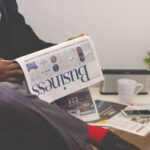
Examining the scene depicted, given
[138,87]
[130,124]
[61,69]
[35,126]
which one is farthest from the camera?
[138,87]

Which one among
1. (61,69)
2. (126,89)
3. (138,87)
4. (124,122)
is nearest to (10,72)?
(61,69)

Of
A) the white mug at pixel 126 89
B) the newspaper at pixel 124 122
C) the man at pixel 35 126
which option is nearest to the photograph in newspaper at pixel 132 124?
the newspaper at pixel 124 122

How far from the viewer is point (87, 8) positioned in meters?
1.53

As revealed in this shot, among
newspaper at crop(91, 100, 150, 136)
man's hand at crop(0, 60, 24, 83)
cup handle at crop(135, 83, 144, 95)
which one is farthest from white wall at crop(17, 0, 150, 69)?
man's hand at crop(0, 60, 24, 83)

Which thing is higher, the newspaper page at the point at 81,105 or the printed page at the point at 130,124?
the newspaper page at the point at 81,105

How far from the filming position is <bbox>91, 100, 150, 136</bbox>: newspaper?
114 centimetres

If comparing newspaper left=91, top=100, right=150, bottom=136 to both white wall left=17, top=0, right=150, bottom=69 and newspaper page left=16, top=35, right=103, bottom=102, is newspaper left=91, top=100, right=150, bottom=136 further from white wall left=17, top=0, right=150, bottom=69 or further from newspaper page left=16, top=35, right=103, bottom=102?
white wall left=17, top=0, right=150, bottom=69

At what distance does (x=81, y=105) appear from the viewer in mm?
1214

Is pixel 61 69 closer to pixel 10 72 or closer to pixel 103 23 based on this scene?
pixel 10 72

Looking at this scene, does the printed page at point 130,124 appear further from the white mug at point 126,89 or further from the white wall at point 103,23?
the white wall at point 103,23

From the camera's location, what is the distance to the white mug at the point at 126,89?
1.40 meters

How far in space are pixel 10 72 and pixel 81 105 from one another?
14.5 inches

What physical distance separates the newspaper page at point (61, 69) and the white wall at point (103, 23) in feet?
1.45

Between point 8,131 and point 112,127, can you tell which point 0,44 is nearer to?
point 112,127
